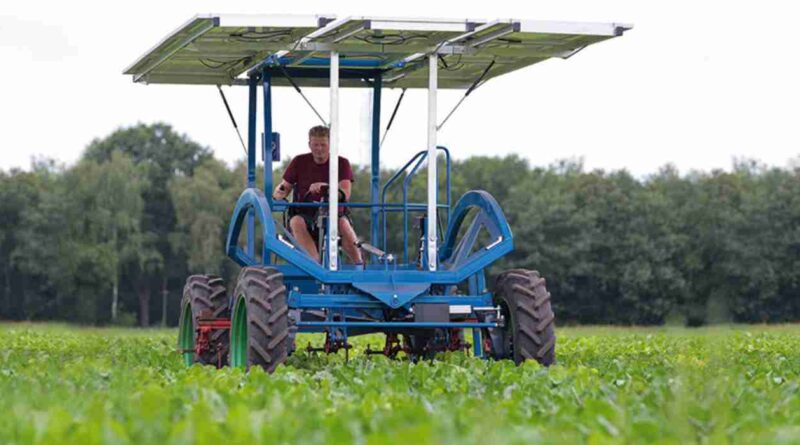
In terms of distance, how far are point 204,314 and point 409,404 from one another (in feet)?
24.3

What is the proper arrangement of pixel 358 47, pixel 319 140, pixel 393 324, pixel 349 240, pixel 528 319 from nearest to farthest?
pixel 393 324 < pixel 528 319 < pixel 358 47 < pixel 349 240 < pixel 319 140

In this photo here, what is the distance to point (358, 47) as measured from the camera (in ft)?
51.4

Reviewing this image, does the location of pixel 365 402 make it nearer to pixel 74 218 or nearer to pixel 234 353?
pixel 234 353

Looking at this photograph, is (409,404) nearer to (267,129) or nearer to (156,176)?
(267,129)

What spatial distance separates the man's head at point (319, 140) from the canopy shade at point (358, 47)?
60 cm

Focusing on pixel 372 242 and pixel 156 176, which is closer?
pixel 372 242

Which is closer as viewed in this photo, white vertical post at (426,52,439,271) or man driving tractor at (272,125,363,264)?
white vertical post at (426,52,439,271)

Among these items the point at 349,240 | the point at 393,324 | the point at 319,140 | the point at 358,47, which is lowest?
the point at 393,324

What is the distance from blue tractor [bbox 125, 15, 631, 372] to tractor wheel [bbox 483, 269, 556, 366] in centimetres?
1

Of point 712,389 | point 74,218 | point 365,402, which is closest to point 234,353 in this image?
point 365,402

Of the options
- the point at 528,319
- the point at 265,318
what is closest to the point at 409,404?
the point at 265,318

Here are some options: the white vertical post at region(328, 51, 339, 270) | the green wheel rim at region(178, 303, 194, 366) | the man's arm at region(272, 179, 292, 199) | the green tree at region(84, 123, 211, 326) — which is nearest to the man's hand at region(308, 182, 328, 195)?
the man's arm at region(272, 179, 292, 199)

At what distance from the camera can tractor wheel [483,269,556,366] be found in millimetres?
15070

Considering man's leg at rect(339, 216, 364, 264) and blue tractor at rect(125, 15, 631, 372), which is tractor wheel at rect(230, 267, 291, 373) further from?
man's leg at rect(339, 216, 364, 264)
